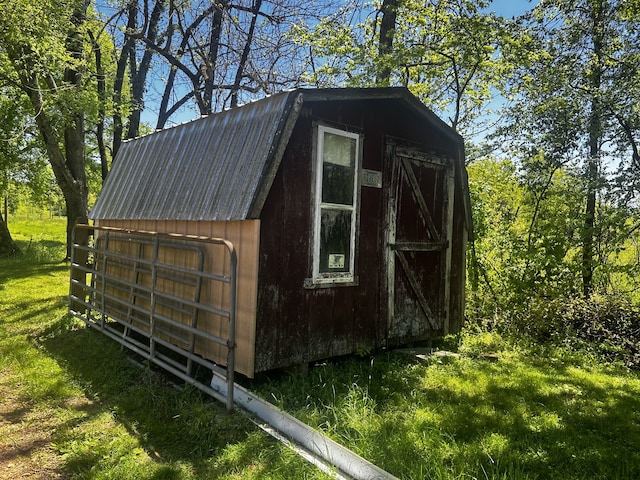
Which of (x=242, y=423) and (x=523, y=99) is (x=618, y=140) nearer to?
(x=523, y=99)

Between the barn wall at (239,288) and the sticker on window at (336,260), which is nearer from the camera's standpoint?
the barn wall at (239,288)

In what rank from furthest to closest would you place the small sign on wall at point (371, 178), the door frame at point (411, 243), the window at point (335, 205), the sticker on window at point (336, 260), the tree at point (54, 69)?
the tree at point (54, 69) → the door frame at point (411, 243) → the small sign on wall at point (371, 178) → the sticker on window at point (336, 260) → the window at point (335, 205)

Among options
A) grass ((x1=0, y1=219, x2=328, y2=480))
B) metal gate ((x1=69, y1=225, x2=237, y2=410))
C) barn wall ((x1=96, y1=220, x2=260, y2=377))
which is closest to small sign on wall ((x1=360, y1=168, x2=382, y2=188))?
barn wall ((x1=96, y1=220, x2=260, y2=377))

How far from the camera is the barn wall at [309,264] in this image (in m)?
4.25

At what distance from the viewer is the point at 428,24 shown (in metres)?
10.3

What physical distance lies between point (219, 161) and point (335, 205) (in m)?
1.33

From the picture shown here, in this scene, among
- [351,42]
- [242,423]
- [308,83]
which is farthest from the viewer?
[308,83]

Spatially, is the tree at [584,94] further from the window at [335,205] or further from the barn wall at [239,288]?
the barn wall at [239,288]

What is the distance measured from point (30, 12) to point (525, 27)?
11.1 m

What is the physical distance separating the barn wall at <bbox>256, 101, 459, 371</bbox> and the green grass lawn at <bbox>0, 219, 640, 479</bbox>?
1.08ft

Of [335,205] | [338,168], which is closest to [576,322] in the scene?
[335,205]

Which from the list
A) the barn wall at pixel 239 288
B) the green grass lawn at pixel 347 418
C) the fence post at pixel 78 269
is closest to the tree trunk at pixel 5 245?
the fence post at pixel 78 269

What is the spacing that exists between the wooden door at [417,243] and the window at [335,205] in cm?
65

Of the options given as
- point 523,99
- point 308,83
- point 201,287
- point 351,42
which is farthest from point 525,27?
point 201,287
